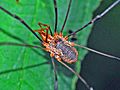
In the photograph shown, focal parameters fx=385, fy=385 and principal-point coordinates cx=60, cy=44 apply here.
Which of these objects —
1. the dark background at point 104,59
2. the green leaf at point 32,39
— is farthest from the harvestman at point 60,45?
the dark background at point 104,59

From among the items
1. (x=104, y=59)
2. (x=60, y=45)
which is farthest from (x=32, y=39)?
(x=104, y=59)

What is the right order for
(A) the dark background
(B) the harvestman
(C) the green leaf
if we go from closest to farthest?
1. (C) the green leaf
2. (B) the harvestman
3. (A) the dark background

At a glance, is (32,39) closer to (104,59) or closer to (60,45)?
(60,45)

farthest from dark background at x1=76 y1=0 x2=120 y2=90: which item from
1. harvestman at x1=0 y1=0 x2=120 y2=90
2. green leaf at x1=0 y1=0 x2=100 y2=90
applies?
green leaf at x1=0 y1=0 x2=100 y2=90

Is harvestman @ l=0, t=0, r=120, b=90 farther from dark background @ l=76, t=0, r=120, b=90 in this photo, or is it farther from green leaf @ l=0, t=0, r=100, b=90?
dark background @ l=76, t=0, r=120, b=90

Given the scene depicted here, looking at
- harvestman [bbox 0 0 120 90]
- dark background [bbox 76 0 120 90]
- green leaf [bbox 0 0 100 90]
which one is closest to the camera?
green leaf [bbox 0 0 100 90]
